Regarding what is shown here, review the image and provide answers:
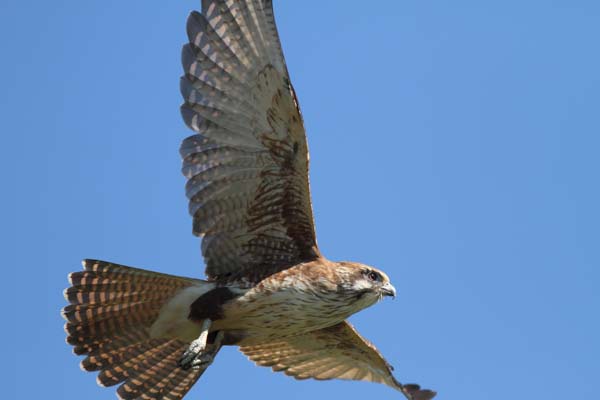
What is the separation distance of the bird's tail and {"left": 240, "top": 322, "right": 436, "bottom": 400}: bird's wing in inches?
53.9

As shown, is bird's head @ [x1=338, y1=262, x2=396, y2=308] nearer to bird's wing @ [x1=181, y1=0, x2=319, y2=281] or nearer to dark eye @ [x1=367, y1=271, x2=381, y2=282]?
dark eye @ [x1=367, y1=271, x2=381, y2=282]

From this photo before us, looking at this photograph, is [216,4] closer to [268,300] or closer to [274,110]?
[274,110]

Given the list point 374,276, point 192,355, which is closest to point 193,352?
point 192,355

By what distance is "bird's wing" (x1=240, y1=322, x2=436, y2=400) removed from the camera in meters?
13.7

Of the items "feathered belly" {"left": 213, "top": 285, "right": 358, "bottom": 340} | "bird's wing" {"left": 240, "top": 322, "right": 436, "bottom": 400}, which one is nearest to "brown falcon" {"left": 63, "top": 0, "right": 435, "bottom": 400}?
"feathered belly" {"left": 213, "top": 285, "right": 358, "bottom": 340}

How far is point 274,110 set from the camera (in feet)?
39.1

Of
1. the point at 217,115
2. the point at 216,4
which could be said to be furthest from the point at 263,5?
the point at 217,115

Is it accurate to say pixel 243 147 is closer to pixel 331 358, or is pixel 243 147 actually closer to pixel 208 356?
pixel 208 356

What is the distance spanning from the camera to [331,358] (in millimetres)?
14023

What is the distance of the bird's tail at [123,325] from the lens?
1205 cm

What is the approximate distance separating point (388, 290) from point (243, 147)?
2191mm

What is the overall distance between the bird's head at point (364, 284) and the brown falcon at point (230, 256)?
0.04ft

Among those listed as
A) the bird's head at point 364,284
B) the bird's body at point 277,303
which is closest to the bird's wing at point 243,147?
the bird's body at point 277,303

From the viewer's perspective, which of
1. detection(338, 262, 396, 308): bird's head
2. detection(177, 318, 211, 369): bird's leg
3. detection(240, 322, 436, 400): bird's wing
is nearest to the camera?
detection(177, 318, 211, 369): bird's leg
